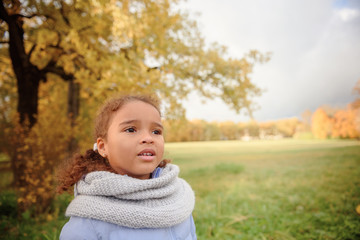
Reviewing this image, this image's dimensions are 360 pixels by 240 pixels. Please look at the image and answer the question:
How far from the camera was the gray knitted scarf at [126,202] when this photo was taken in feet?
3.48

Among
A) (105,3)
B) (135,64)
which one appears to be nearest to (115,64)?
(135,64)

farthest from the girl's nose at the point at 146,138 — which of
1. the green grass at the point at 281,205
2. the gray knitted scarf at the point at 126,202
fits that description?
the green grass at the point at 281,205

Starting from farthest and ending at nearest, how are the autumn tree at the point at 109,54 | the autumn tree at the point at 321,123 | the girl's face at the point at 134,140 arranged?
the autumn tree at the point at 321,123, the autumn tree at the point at 109,54, the girl's face at the point at 134,140

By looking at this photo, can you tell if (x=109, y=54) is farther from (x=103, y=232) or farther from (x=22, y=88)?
(x=103, y=232)

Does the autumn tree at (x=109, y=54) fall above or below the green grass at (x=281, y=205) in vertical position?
above

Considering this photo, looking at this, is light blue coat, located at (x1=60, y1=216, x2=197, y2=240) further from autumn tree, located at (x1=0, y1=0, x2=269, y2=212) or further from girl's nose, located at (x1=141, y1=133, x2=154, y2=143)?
autumn tree, located at (x1=0, y1=0, x2=269, y2=212)

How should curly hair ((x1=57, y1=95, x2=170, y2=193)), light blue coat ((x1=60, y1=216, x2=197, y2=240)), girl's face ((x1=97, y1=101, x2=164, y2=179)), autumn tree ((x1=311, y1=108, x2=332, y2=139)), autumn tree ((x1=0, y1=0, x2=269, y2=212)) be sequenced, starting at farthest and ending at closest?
autumn tree ((x1=311, y1=108, x2=332, y2=139)), autumn tree ((x1=0, y1=0, x2=269, y2=212)), curly hair ((x1=57, y1=95, x2=170, y2=193)), girl's face ((x1=97, y1=101, x2=164, y2=179)), light blue coat ((x1=60, y1=216, x2=197, y2=240))

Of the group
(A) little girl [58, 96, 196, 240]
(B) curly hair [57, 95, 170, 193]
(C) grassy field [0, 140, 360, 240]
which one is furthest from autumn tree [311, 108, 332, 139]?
(B) curly hair [57, 95, 170, 193]

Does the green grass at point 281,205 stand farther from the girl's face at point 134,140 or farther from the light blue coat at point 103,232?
the light blue coat at point 103,232

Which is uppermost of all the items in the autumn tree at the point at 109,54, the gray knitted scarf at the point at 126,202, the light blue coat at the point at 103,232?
the autumn tree at the point at 109,54

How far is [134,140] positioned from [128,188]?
25cm

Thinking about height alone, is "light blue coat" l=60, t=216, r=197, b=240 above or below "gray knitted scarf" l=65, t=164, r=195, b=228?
below

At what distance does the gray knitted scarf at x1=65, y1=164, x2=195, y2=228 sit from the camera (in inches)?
41.7

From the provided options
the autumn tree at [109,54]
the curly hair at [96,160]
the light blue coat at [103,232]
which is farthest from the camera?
the autumn tree at [109,54]
